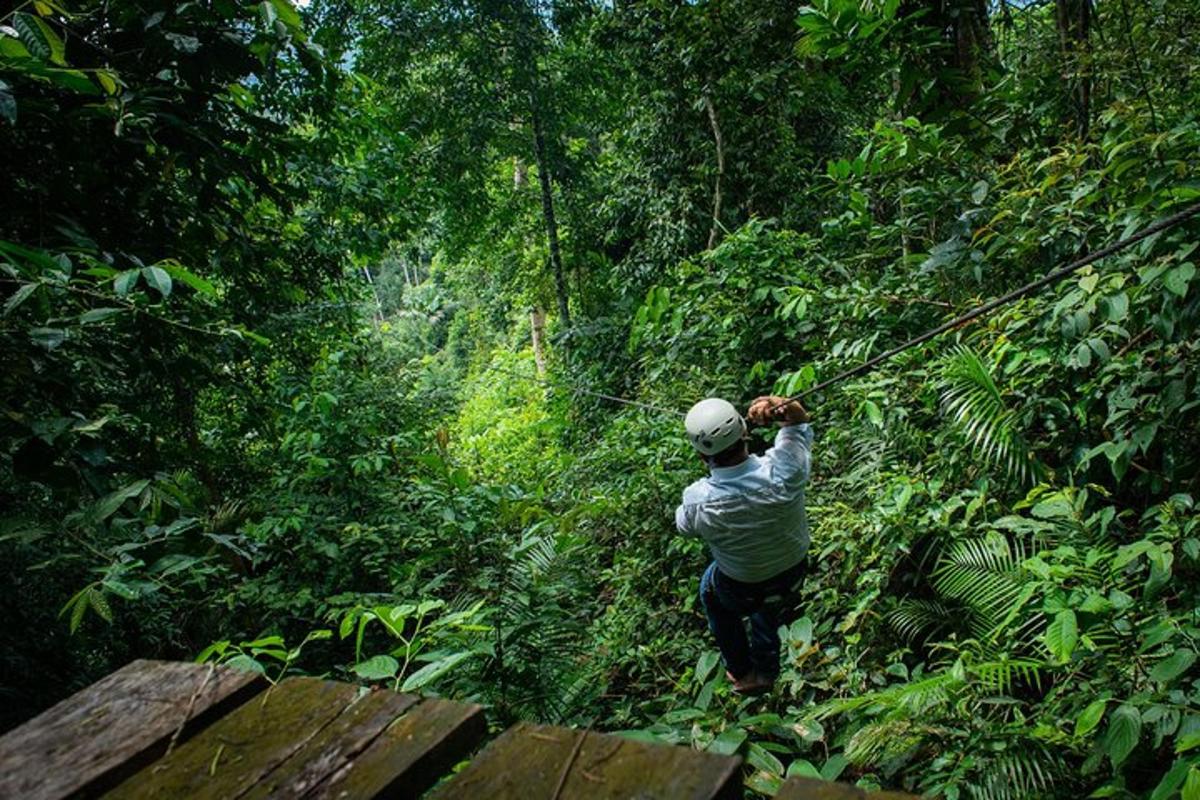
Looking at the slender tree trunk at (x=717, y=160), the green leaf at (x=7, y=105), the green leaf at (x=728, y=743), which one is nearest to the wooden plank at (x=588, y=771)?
the green leaf at (x=728, y=743)

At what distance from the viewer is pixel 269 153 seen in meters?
2.78

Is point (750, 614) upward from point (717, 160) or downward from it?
downward

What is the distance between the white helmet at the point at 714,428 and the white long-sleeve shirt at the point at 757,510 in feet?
0.43

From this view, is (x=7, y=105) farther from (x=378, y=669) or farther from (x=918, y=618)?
(x=918, y=618)

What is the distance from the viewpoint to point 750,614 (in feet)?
11.0

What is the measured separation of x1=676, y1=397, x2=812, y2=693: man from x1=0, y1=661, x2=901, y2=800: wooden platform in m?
2.28

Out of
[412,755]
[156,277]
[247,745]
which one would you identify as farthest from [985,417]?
[156,277]

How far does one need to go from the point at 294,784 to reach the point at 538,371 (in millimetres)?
16994

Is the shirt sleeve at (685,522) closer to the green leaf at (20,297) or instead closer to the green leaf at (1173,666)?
the green leaf at (1173,666)

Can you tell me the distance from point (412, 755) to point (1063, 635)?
2330 mm

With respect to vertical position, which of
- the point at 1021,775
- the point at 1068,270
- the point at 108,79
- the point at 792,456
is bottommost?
the point at 1021,775

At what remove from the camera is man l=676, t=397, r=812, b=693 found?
3.03m

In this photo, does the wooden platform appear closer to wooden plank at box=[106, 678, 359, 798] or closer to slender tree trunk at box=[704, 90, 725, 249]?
wooden plank at box=[106, 678, 359, 798]

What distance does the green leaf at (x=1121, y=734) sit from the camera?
183 centimetres
